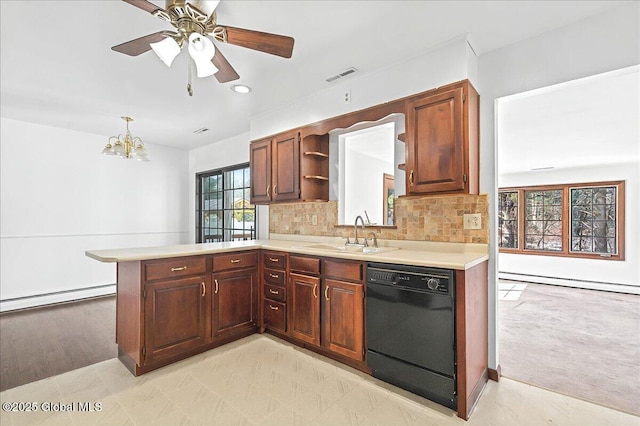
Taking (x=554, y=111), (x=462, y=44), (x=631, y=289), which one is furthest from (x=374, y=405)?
(x=631, y=289)

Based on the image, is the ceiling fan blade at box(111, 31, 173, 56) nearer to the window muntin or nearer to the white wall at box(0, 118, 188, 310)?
the white wall at box(0, 118, 188, 310)

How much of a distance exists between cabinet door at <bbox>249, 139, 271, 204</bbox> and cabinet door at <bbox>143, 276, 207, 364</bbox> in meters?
1.34

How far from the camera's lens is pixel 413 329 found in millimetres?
2064

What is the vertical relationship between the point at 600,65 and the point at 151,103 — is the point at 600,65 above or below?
below

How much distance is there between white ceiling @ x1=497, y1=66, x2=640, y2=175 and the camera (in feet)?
9.00

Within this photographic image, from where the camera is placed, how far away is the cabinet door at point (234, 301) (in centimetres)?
285

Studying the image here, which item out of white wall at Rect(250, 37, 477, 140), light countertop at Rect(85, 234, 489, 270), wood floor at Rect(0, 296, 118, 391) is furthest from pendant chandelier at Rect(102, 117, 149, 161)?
Answer: wood floor at Rect(0, 296, 118, 391)

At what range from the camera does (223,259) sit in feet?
9.48

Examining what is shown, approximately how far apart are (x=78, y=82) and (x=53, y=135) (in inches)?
80.4

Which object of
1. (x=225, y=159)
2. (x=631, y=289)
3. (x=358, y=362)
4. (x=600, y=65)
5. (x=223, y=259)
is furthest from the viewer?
(x=631, y=289)

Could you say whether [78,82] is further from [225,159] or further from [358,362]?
[358,362]

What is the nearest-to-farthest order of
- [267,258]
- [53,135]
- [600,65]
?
[600,65] → [267,258] → [53,135]

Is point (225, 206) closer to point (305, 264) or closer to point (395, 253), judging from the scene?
point (305, 264)

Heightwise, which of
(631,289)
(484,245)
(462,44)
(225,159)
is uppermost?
(462,44)
